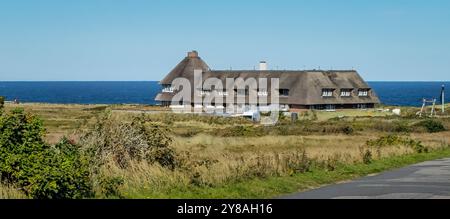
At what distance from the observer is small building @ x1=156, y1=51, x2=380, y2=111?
271ft

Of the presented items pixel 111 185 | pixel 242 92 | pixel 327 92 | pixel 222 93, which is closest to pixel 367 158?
pixel 111 185

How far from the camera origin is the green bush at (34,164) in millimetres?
13008

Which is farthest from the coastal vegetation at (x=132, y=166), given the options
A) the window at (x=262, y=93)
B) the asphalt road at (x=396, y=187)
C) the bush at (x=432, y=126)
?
the window at (x=262, y=93)

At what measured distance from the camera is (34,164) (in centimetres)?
1309

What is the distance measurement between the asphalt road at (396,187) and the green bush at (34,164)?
4.77m

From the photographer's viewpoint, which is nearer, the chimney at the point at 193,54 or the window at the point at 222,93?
the window at the point at 222,93

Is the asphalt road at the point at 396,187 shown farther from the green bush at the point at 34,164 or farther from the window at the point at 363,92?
the window at the point at 363,92

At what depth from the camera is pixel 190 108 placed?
87.7 metres

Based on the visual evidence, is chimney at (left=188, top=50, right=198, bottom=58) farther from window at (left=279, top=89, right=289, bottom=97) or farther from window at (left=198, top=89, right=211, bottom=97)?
window at (left=279, top=89, right=289, bottom=97)

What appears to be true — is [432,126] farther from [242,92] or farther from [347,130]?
[242,92]

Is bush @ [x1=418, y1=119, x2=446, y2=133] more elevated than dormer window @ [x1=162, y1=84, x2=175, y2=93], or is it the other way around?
dormer window @ [x1=162, y1=84, x2=175, y2=93]

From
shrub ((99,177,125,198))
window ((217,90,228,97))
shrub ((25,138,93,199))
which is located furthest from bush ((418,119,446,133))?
shrub ((25,138,93,199))
